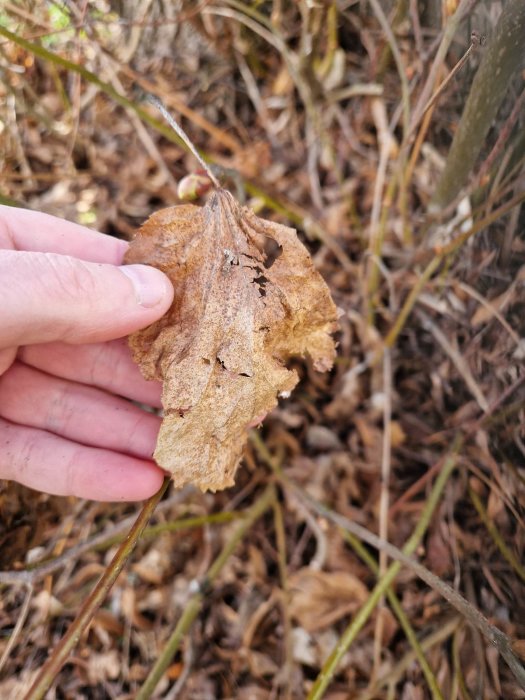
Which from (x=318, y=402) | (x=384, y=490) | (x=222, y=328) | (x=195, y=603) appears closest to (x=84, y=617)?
(x=195, y=603)

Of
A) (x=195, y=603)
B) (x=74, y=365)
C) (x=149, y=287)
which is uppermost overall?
(x=149, y=287)

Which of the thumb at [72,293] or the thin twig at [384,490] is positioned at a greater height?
the thumb at [72,293]

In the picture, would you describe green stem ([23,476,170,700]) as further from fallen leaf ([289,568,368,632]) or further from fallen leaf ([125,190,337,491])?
fallen leaf ([289,568,368,632])

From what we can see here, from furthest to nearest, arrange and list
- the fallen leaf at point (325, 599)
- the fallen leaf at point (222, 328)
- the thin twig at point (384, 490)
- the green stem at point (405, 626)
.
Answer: the fallen leaf at point (325, 599)
the thin twig at point (384, 490)
the green stem at point (405, 626)
the fallen leaf at point (222, 328)

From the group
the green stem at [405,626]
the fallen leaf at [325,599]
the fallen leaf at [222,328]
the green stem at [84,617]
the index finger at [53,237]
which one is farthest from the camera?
the fallen leaf at [325,599]

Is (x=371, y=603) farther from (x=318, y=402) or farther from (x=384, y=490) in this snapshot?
(x=318, y=402)

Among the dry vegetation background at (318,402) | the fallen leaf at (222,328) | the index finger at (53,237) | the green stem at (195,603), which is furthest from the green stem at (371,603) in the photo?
the index finger at (53,237)

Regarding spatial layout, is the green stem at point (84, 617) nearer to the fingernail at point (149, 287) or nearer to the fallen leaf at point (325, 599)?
the fingernail at point (149, 287)

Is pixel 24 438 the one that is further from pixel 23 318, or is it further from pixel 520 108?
pixel 520 108
